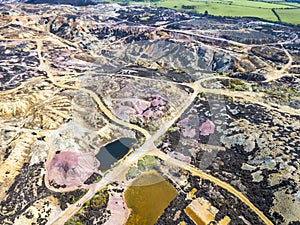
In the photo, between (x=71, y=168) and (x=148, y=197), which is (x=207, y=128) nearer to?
(x=148, y=197)

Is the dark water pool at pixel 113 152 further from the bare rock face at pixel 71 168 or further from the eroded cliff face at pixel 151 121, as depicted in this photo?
the bare rock face at pixel 71 168

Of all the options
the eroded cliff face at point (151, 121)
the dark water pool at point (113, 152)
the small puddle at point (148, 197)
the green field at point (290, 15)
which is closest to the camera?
the small puddle at point (148, 197)

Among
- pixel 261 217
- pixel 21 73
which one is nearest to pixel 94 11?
pixel 21 73

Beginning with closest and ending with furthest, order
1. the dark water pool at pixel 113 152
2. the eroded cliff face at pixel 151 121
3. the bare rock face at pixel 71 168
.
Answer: the eroded cliff face at pixel 151 121
the bare rock face at pixel 71 168
the dark water pool at pixel 113 152

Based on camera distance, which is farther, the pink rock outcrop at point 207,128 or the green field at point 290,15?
the green field at point 290,15

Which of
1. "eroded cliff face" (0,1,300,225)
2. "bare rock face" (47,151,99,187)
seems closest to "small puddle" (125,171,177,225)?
"eroded cliff face" (0,1,300,225)

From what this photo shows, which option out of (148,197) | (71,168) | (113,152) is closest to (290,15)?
(113,152)

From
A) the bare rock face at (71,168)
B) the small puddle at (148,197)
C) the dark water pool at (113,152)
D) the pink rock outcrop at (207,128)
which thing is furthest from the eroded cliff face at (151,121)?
the dark water pool at (113,152)
